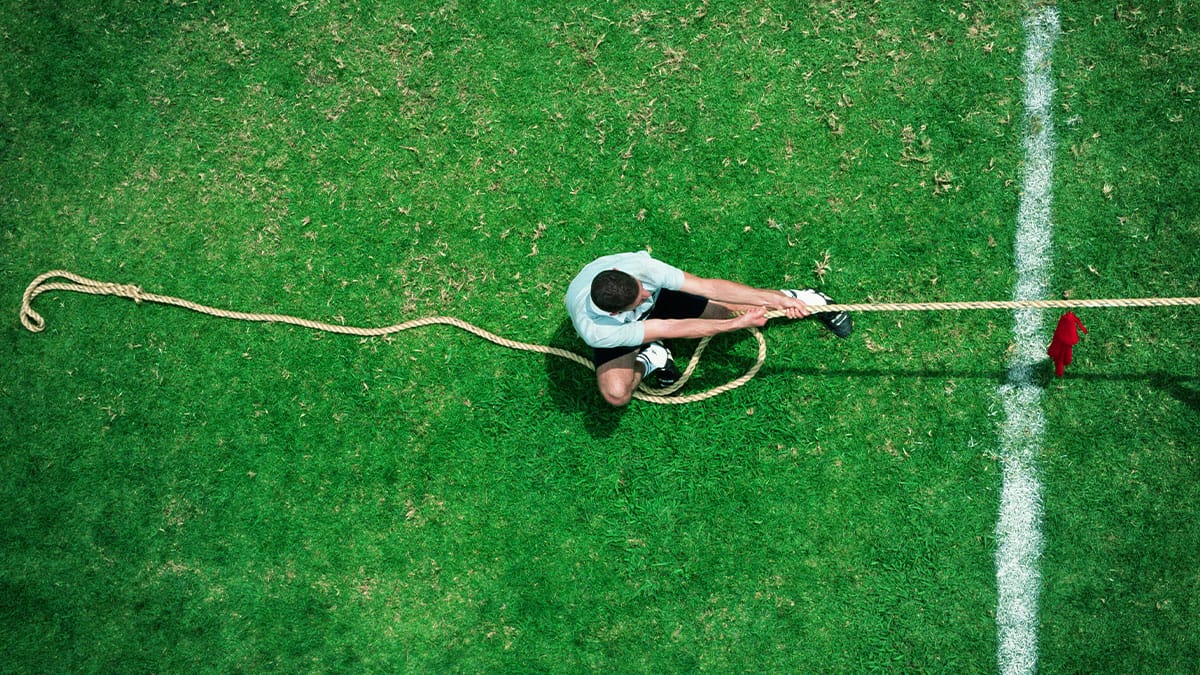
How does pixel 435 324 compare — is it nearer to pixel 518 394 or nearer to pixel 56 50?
pixel 518 394

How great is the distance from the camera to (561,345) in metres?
6.47

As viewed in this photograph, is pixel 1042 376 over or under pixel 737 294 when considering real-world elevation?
under

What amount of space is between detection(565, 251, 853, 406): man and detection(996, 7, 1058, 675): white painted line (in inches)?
60.1

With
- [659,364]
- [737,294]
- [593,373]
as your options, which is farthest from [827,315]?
[593,373]

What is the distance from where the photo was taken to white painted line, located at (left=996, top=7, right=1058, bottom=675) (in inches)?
231

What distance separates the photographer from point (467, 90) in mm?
6746

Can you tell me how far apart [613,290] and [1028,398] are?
3.68 m

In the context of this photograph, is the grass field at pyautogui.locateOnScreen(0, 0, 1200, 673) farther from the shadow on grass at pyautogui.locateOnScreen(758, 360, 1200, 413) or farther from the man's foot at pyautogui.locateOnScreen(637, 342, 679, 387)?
the man's foot at pyautogui.locateOnScreen(637, 342, 679, 387)

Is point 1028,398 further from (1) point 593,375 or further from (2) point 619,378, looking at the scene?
(1) point 593,375

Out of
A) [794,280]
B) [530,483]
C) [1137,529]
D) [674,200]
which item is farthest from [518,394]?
[1137,529]

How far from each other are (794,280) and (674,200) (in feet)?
4.16

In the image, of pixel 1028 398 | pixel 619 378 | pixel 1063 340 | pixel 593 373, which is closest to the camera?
pixel 1063 340

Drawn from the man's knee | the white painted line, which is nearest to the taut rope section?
the man's knee

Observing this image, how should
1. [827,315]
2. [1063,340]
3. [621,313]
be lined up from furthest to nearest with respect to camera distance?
[827,315], [1063,340], [621,313]
